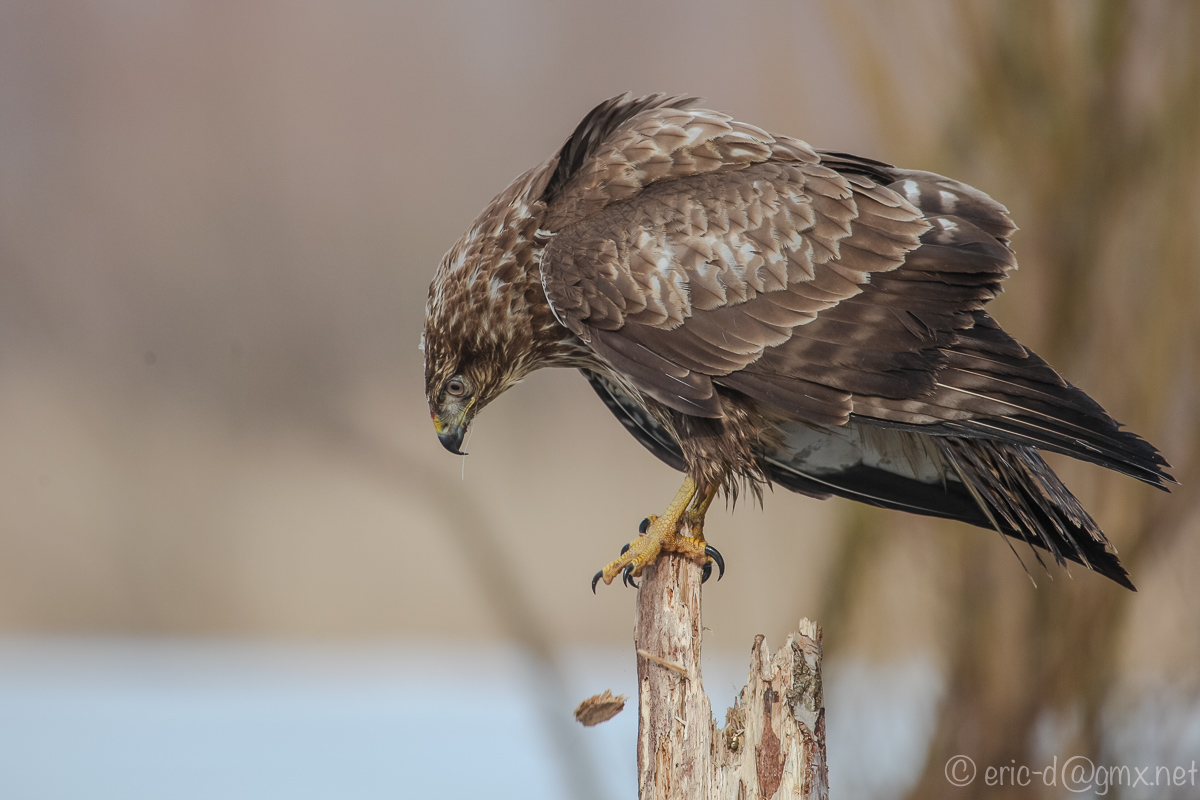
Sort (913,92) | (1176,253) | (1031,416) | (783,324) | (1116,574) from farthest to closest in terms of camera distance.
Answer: (913,92) → (1176,253) → (1116,574) → (783,324) → (1031,416)

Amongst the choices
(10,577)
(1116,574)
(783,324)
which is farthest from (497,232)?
(10,577)

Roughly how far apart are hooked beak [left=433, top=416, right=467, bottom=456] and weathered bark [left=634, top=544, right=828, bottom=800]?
0.75 metres

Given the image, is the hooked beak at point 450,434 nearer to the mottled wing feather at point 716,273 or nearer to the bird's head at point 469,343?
the bird's head at point 469,343

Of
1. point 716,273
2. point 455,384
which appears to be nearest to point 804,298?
point 716,273

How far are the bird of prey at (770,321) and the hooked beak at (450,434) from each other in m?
0.01

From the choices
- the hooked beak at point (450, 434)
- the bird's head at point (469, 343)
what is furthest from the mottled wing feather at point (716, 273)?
the hooked beak at point (450, 434)

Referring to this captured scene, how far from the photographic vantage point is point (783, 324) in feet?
7.25

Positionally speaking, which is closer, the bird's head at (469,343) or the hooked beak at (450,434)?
the bird's head at (469,343)

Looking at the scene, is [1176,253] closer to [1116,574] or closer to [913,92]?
[913,92]

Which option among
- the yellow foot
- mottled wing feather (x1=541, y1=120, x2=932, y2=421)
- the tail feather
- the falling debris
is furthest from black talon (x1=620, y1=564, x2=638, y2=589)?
the tail feather

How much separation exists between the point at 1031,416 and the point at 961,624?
209 centimetres

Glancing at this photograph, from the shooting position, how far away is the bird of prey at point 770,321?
2113mm

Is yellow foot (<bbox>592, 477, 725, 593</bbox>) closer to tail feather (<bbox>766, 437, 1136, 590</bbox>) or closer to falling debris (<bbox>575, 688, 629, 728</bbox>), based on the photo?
falling debris (<bbox>575, 688, 629, 728</bbox>)

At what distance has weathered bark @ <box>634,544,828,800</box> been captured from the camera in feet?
6.79
